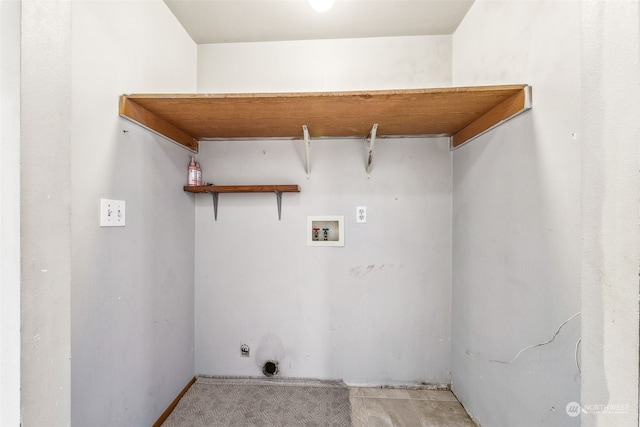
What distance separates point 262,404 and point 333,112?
178 centimetres

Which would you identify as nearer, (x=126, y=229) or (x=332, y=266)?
(x=126, y=229)

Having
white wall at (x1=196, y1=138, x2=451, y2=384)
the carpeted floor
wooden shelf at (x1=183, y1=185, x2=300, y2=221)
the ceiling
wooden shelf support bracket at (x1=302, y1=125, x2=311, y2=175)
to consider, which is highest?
the ceiling

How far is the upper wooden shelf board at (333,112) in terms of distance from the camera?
119cm

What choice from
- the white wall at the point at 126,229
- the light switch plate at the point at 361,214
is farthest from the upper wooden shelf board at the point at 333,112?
the light switch plate at the point at 361,214

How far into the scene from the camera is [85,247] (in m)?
1.02

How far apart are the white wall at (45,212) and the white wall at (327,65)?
1.45 meters

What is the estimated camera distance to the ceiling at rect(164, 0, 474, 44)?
61.1 inches

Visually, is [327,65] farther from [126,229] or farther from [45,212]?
[45,212]

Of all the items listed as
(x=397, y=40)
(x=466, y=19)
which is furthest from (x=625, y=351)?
(x=397, y=40)

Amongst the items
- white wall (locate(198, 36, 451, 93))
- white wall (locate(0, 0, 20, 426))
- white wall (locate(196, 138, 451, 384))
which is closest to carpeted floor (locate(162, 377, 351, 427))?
white wall (locate(196, 138, 451, 384))

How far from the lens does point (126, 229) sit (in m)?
1.23

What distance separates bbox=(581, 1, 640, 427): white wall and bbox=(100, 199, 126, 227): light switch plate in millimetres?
1552

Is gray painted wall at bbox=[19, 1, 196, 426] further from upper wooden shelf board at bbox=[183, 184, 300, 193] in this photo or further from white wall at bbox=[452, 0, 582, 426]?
white wall at bbox=[452, 0, 582, 426]

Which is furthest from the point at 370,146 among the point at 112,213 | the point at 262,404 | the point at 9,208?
the point at 262,404
